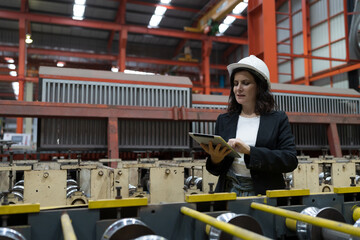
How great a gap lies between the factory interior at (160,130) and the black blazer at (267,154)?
0.22 meters

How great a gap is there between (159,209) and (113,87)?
417cm

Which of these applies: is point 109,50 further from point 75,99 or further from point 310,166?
point 310,166

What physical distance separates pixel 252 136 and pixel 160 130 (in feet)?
11.7

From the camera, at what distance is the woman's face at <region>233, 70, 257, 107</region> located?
59.6 inches

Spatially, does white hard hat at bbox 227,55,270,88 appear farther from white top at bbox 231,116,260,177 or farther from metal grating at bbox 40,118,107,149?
metal grating at bbox 40,118,107,149

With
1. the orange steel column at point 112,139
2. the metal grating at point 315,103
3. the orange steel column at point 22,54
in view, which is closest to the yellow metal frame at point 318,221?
the orange steel column at point 112,139

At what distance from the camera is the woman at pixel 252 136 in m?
1.40

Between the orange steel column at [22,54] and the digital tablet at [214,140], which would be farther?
the orange steel column at [22,54]

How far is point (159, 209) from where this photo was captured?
89 cm

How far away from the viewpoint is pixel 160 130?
16.5ft

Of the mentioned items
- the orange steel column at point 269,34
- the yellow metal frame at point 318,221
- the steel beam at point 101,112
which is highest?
the orange steel column at point 269,34

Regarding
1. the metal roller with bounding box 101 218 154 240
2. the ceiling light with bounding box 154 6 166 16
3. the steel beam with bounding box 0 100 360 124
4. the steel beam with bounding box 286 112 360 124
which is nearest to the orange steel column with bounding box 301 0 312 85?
the ceiling light with bounding box 154 6 166 16

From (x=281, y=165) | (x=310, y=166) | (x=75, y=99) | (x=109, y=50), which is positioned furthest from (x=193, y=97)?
(x=109, y=50)

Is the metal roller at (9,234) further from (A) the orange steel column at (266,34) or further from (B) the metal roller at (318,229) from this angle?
(A) the orange steel column at (266,34)
